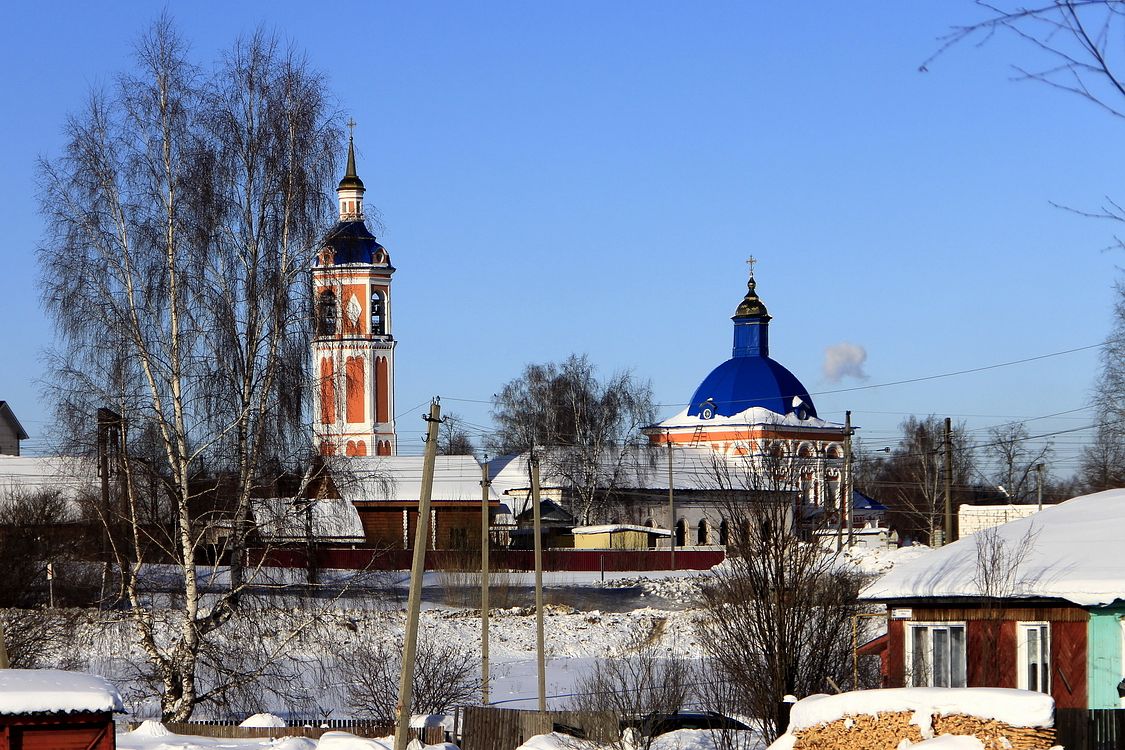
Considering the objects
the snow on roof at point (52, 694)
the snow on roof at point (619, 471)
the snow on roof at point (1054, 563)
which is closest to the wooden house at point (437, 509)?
the snow on roof at point (619, 471)

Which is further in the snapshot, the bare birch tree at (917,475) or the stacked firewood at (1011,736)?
the bare birch tree at (917,475)

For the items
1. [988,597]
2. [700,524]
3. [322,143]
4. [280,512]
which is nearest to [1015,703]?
[988,597]

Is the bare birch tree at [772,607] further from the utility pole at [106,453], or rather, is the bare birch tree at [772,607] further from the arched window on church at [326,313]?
the utility pole at [106,453]

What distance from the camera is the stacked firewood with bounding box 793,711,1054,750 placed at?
12227mm

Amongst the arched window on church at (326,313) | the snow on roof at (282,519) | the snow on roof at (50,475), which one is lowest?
the snow on roof at (282,519)

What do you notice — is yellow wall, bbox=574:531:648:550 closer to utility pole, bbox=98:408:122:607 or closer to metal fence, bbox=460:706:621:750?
metal fence, bbox=460:706:621:750

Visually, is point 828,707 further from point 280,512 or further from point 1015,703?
point 280,512

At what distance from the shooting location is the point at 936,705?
1268 cm

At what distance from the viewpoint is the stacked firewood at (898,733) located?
12.2 metres

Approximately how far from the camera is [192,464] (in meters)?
19.8

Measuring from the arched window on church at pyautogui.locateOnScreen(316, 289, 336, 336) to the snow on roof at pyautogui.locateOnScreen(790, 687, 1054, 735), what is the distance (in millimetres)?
9412

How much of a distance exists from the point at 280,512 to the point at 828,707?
9.04 m

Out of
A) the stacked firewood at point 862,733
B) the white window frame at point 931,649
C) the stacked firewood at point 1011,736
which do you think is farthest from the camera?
the white window frame at point 931,649

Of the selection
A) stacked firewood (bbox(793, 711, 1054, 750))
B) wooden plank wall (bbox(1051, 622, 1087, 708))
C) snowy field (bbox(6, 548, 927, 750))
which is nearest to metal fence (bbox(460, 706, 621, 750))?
snowy field (bbox(6, 548, 927, 750))
